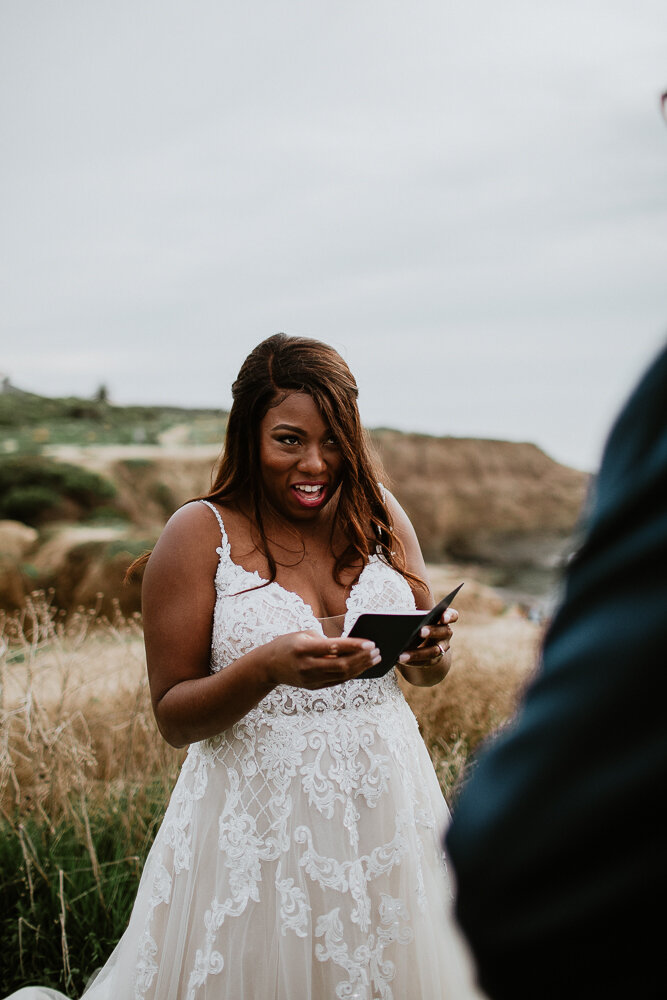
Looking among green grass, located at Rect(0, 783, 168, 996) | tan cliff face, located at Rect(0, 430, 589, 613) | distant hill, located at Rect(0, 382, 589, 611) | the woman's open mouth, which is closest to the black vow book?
the woman's open mouth

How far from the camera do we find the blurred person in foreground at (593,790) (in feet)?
1.71

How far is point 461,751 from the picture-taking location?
4965 mm

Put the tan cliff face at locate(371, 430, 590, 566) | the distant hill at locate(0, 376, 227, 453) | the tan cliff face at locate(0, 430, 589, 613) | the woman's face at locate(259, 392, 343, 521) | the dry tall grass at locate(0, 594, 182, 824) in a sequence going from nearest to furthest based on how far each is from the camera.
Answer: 1. the woman's face at locate(259, 392, 343, 521)
2. the dry tall grass at locate(0, 594, 182, 824)
3. the tan cliff face at locate(0, 430, 589, 613)
4. the distant hill at locate(0, 376, 227, 453)
5. the tan cliff face at locate(371, 430, 590, 566)

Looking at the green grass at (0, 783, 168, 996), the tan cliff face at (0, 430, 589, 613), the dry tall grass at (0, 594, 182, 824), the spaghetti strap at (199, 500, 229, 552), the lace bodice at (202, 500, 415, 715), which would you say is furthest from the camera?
the tan cliff face at (0, 430, 589, 613)

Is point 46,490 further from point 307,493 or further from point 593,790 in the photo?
point 593,790

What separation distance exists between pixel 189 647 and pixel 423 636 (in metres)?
0.66

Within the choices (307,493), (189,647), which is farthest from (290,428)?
(189,647)

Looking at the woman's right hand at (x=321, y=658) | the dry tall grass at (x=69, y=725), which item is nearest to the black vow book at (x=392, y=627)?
the woman's right hand at (x=321, y=658)

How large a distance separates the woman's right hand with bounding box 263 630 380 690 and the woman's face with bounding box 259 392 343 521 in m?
0.73

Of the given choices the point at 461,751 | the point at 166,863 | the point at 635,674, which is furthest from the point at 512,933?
the point at 461,751

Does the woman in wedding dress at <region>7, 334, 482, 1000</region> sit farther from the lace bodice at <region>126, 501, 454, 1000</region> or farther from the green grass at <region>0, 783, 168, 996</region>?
the green grass at <region>0, 783, 168, 996</region>

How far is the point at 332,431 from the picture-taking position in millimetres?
2654

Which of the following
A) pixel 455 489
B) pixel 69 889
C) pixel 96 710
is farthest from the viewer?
pixel 455 489

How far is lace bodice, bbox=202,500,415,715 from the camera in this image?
237 centimetres
